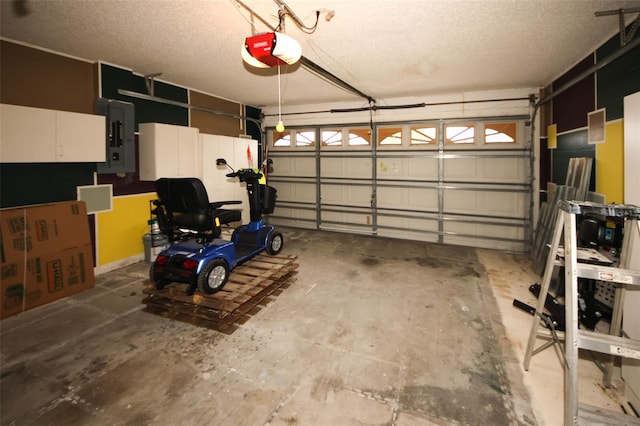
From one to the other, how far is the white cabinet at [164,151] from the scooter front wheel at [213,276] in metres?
2.35

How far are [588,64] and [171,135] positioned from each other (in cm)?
592

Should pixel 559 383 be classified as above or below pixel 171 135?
below

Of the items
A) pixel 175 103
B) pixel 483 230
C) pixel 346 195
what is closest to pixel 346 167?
pixel 346 195

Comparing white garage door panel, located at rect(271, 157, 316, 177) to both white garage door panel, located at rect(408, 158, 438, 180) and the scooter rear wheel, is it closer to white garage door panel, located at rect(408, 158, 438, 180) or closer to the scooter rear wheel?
white garage door panel, located at rect(408, 158, 438, 180)

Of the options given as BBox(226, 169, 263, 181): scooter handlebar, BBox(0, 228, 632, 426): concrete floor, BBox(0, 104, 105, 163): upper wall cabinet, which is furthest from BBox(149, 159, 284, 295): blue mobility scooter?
BBox(0, 104, 105, 163): upper wall cabinet

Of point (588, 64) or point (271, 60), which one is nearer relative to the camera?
point (271, 60)

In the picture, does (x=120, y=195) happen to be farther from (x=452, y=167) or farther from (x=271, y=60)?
(x=452, y=167)

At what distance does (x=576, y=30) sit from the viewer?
10.6 ft

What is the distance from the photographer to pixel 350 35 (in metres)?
3.38

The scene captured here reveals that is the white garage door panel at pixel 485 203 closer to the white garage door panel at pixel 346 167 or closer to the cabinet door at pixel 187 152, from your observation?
the white garage door panel at pixel 346 167

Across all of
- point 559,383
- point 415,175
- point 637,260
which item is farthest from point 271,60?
point 415,175

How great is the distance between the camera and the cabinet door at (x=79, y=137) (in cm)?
368

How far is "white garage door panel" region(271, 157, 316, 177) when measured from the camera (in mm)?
7547

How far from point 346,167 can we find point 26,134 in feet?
17.7
